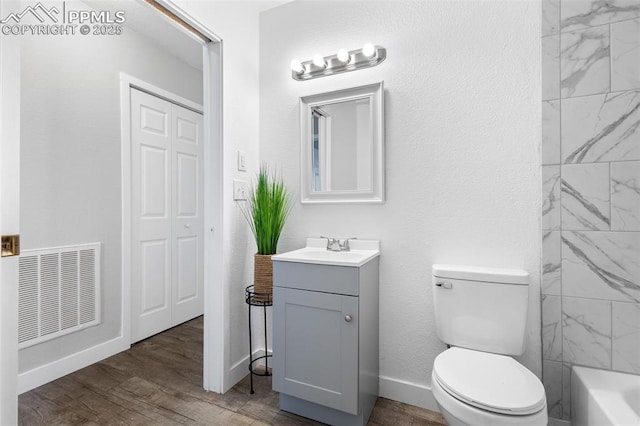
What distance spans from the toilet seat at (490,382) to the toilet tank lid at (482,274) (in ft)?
1.07

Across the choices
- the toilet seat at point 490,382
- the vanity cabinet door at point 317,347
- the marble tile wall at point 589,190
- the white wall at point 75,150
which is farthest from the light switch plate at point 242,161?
the marble tile wall at point 589,190

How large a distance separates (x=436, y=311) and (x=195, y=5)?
199 centimetres

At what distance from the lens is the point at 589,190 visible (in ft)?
4.52

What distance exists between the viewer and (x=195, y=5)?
1595 millimetres

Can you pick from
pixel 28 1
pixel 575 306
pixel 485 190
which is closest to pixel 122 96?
pixel 28 1

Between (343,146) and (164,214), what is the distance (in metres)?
1.74

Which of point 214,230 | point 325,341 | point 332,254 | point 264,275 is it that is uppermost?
point 214,230

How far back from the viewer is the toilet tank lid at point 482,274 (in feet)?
4.52

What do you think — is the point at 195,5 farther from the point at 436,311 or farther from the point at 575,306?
the point at 575,306

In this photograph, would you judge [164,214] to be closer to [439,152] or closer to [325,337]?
[325,337]

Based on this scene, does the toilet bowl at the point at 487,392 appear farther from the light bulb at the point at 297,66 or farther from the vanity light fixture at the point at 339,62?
the light bulb at the point at 297,66

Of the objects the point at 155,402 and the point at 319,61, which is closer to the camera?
the point at 155,402

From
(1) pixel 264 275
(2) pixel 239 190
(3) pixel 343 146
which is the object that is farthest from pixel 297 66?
(1) pixel 264 275

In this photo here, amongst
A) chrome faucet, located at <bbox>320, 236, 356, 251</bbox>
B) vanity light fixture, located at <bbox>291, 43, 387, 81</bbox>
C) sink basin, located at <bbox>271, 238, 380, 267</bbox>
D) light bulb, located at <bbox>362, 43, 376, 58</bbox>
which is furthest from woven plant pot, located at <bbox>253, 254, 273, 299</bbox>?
light bulb, located at <bbox>362, 43, 376, 58</bbox>
